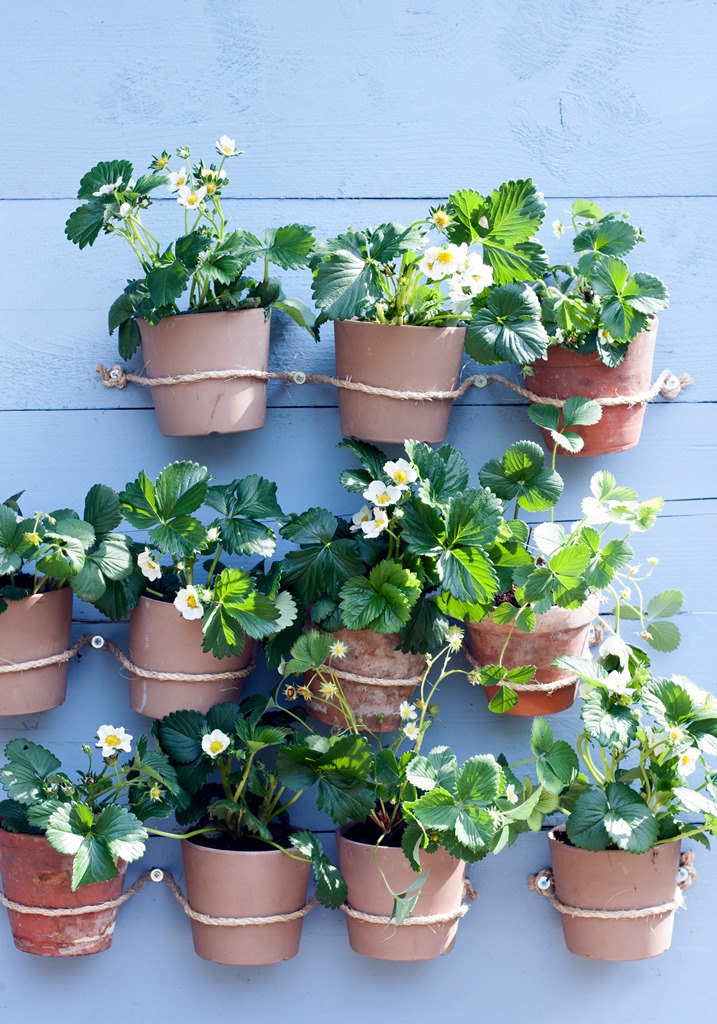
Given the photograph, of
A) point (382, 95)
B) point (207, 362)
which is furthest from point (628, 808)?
point (382, 95)

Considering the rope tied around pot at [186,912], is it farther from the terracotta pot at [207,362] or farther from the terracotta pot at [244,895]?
the terracotta pot at [207,362]

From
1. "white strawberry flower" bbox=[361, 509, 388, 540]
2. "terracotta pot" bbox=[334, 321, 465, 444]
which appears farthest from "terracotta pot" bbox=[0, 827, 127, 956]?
"terracotta pot" bbox=[334, 321, 465, 444]

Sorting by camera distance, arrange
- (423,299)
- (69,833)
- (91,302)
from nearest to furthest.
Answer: (69,833) → (423,299) → (91,302)

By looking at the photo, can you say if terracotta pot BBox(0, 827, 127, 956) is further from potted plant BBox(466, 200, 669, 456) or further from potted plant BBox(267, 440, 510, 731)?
potted plant BBox(466, 200, 669, 456)

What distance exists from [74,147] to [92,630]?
0.65 m

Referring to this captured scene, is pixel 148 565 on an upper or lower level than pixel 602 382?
lower

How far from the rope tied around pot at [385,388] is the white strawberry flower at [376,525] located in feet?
0.50

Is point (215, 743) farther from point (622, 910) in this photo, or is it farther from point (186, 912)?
point (622, 910)

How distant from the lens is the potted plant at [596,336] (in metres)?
1.32

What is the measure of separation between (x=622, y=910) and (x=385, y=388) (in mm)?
707

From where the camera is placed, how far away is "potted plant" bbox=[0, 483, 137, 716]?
1261 mm

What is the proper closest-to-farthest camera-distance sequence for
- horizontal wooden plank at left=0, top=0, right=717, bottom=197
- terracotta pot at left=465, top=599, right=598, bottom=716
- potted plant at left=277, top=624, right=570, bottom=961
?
potted plant at left=277, top=624, right=570, bottom=961
terracotta pot at left=465, top=599, right=598, bottom=716
horizontal wooden plank at left=0, top=0, right=717, bottom=197

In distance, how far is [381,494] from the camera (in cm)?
127

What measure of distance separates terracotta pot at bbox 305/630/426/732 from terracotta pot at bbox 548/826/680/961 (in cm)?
28
